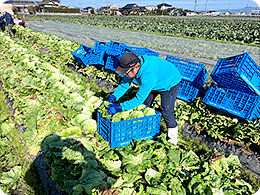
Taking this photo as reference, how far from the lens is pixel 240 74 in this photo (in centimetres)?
344

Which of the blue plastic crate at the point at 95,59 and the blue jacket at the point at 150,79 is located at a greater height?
the blue jacket at the point at 150,79

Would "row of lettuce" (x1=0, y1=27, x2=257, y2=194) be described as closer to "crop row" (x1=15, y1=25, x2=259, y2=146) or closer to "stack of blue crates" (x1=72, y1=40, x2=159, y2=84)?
"crop row" (x1=15, y1=25, x2=259, y2=146)

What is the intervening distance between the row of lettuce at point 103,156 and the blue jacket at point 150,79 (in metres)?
0.73

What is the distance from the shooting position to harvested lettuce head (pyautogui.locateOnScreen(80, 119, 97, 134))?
348cm

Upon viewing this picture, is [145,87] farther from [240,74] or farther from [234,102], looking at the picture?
[234,102]

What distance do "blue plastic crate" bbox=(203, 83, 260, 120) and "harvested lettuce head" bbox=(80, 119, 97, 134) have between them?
2.40 meters

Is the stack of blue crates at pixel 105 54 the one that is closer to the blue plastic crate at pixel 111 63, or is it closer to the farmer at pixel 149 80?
the blue plastic crate at pixel 111 63

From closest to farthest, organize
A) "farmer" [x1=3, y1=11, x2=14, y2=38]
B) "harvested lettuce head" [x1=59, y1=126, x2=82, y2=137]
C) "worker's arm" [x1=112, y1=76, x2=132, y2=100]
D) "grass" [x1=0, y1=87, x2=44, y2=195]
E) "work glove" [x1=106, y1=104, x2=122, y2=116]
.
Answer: "grass" [x1=0, y1=87, x2=44, y2=195], "work glove" [x1=106, y1=104, x2=122, y2=116], "harvested lettuce head" [x1=59, y1=126, x2=82, y2=137], "worker's arm" [x1=112, y1=76, x2=132, y2=100], "farmer" [x1=3, y1=11, x2=14, y2=38]

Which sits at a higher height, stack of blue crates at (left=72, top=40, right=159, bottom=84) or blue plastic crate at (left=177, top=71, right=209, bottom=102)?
stack of blue crates at (left=72, top=40, right=159, bottom=84)

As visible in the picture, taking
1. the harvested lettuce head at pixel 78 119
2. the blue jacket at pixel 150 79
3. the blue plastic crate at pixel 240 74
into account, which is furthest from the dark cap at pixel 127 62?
the blue plastic crate at pixel 240 74

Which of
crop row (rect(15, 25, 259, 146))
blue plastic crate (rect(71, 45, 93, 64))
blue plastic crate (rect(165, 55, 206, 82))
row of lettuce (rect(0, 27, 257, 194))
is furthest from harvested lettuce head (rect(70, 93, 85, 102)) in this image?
blue plastic crate (rect(71, 45, 93, 64))

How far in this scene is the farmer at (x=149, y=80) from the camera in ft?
9.21

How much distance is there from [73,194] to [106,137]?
118cm

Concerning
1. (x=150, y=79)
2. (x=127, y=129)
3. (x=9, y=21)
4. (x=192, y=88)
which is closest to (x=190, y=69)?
(x=192, y=88)
